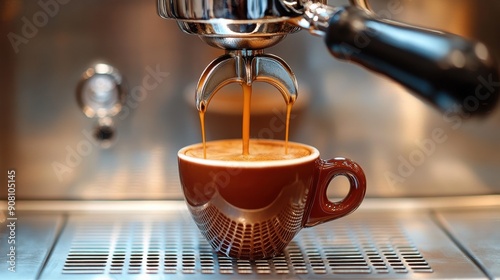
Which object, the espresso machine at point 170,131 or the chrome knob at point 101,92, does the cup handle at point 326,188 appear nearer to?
the espresso machine at point 170,131

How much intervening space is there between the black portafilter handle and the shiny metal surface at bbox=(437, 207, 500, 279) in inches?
9.2

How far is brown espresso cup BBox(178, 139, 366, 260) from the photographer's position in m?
→ 0.52

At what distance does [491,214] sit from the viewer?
2.18 ft

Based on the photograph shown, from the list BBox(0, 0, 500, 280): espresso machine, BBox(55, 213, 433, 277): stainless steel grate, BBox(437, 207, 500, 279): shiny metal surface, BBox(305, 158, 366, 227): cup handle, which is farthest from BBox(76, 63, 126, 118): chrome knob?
BBox(437, 207, 500, 279): shiny metal surface

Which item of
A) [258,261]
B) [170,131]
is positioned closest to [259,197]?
[258,261]

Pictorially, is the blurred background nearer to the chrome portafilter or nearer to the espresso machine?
the espresso machine

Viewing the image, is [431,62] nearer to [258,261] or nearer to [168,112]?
[258,261]

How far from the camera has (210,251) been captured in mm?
563

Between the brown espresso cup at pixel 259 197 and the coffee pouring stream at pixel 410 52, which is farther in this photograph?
the brown espresso cup at pixel 259 197

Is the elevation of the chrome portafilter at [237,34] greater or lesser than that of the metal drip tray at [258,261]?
greater

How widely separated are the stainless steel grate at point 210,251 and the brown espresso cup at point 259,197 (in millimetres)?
17

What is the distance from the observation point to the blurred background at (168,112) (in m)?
0.66

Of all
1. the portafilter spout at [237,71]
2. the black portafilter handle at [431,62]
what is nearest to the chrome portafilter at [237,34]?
the portafilter spout at [237,71]

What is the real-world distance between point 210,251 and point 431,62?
294 mm
